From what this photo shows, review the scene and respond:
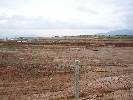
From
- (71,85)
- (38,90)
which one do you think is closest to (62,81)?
(71,85)

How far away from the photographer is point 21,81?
61.2 feet

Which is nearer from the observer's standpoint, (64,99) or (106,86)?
(64,99)

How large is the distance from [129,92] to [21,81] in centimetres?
708

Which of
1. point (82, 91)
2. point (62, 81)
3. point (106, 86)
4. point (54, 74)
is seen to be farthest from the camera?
point (54, 74)

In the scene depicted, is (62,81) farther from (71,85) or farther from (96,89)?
(96,89)

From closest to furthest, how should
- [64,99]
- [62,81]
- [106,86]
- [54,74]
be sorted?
[64,99] → [106,86] → [62,81] → [54,74]

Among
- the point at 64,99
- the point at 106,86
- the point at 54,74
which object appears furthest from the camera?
the point at 54,74

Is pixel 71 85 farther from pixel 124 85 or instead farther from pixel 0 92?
pixel 0 92

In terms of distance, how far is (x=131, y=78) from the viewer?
61.1 ft

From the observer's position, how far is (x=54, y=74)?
21.7 metres

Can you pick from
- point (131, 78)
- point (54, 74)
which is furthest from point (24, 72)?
point (131, 78)

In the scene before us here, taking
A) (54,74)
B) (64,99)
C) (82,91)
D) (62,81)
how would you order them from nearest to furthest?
1. (64,99)
2. (82,91)
3. (62,81)
4. (54,74)

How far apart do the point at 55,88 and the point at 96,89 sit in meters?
2.34

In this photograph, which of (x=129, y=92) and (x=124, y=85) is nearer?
(x=129, y=92)
